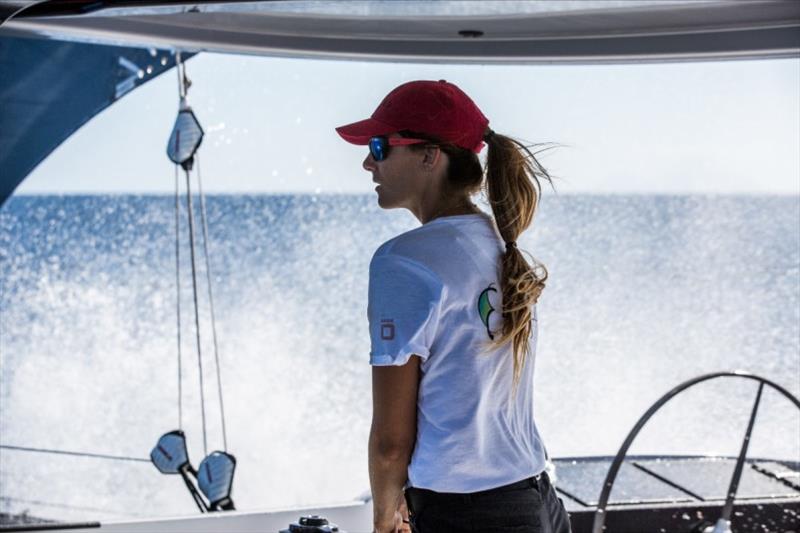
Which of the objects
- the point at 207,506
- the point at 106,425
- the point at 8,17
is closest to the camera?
the point at 8,17

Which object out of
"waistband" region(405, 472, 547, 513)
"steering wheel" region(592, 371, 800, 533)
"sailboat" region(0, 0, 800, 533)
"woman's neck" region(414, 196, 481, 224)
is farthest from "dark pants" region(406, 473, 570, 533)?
"sailboat" region(0, 0, 800, 533)

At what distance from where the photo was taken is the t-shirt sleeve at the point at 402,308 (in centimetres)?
104

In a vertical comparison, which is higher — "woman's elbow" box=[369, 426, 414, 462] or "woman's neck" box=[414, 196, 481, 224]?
"woman's neck" box=[414, 196, 481, 224]

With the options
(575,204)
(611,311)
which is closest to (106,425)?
(611,311)

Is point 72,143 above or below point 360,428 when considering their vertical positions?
above

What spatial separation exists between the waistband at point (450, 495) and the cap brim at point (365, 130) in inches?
15.4

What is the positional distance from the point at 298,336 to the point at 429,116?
67.1 feet

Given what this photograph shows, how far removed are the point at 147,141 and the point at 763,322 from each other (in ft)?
53.6

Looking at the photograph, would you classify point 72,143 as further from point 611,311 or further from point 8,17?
point 8,17

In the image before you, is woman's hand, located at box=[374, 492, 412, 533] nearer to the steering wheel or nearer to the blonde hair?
the blonde hair

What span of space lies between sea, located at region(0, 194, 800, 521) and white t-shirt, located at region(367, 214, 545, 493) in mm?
12186

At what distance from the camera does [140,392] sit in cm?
1900

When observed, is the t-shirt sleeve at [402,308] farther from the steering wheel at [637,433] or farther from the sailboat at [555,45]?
Result: the sailboat at [555,45]

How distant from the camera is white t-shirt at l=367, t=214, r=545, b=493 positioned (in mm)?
1053
